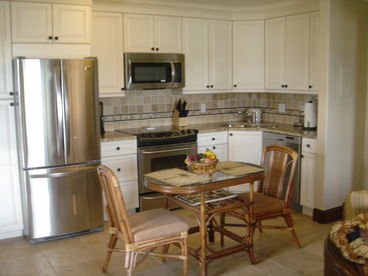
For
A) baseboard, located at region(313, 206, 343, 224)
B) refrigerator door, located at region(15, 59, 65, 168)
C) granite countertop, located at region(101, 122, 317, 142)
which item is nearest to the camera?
refrigerator door, located at region(15, 59, 65, 168)

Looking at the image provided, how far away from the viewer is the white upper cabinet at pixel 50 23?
4.13 metres

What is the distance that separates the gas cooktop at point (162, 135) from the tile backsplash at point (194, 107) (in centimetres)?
21

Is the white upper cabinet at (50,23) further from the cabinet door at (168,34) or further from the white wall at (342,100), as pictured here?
the white wall at (342,100)

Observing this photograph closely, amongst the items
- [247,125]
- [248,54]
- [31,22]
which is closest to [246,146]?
[247,125]

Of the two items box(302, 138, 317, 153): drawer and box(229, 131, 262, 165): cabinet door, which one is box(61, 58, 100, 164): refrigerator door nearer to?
box(229, 131, 262, 165): cabinet door

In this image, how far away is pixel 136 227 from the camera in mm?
3240

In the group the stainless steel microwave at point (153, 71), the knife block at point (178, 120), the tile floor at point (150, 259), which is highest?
the stainless steel microwave at point (153, 71)

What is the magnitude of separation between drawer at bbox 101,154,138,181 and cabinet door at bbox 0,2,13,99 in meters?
1.21

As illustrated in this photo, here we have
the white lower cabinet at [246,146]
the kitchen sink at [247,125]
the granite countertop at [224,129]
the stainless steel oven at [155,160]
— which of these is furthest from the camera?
the kitchen sink at [247,125]

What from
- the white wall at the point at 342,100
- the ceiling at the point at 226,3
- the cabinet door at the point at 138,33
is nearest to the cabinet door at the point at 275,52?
the ceiling at the point at 226,3

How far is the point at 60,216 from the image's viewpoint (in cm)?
431

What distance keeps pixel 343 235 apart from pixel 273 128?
3486 millimetres

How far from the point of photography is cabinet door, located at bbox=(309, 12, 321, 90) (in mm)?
4945

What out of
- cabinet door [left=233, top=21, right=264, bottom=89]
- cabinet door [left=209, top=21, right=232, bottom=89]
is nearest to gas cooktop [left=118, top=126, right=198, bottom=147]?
cabinet door [left=209, top=21, right=232, bottom=89]
